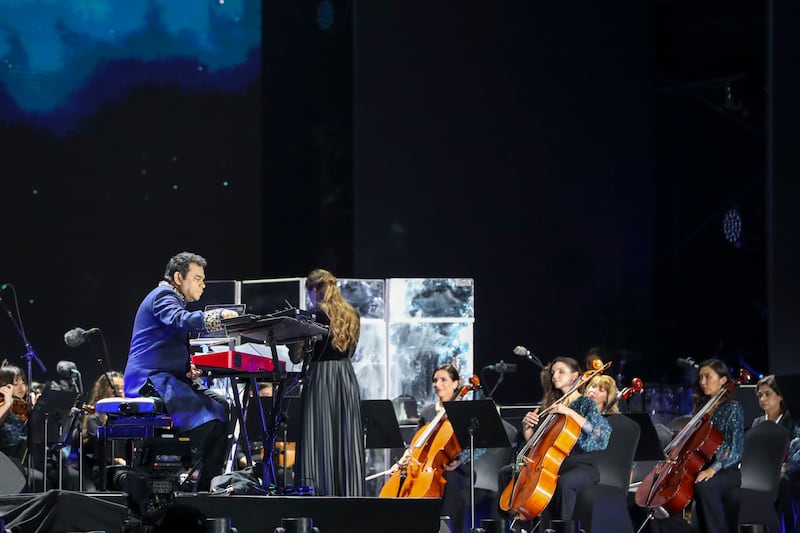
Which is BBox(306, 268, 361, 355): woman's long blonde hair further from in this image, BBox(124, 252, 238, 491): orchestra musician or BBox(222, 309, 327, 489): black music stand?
BBox(124, 252, 238, 491): orchestra musician

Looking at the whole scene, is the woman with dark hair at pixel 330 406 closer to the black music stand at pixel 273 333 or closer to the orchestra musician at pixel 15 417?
the black music stand at pixel 273 333

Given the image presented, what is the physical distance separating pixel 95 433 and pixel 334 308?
8.59ft

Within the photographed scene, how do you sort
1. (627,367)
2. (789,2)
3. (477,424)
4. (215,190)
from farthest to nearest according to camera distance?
1. (627,367)
2. (215,190)
3. (789,2)
4. (477,424)

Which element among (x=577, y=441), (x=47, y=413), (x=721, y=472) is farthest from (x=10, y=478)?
(x=721, y=472)

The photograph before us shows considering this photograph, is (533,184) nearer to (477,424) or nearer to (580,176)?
(580,176)

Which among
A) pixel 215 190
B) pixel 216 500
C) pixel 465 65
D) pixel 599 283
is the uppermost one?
pixel 465 65

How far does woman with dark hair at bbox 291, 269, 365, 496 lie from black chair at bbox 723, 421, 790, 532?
222 centimetres

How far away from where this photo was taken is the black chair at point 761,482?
271 inches

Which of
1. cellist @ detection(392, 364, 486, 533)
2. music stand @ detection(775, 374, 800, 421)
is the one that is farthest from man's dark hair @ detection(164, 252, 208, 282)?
music stand @ detection(775, 374, 800, 421)

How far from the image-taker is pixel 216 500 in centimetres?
568

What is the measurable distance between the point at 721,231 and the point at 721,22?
84.8 inches

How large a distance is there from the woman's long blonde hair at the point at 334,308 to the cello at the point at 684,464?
2.06 meters

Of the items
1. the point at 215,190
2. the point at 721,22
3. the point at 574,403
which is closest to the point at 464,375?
the point at 574,403

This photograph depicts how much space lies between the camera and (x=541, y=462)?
6652 mm
